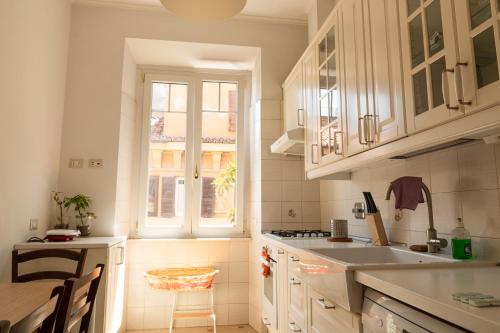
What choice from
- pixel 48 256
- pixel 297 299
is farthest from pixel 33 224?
pixel 297 299

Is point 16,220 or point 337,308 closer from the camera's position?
point 337,308

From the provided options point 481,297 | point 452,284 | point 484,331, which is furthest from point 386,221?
point 484,331

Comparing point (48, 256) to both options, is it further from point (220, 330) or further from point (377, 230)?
point (377, 230)

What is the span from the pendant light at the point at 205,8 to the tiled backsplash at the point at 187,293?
2.21 meters

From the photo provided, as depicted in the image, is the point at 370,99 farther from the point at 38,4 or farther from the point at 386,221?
the point at 38,4

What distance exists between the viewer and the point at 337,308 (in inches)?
55.8

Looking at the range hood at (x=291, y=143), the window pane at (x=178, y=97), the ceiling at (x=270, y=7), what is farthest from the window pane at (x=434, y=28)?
the window pane at (x=178, y=97)

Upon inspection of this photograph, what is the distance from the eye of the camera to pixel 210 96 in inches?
150

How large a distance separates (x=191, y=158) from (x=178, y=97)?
72 cm

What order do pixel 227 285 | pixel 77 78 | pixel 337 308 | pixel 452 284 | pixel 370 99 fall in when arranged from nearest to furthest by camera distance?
pixel 452 284 → pixel 337 308 → pixel 370 99 → pixel 77 78 → pixel 227 285

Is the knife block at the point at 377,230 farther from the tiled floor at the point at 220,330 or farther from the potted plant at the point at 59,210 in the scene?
the potted plant at the point at 59,210

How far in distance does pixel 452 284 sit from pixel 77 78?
3268 mm

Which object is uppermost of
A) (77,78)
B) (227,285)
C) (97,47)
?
(97,47)

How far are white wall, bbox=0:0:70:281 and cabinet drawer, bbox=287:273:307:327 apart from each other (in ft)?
6.22
